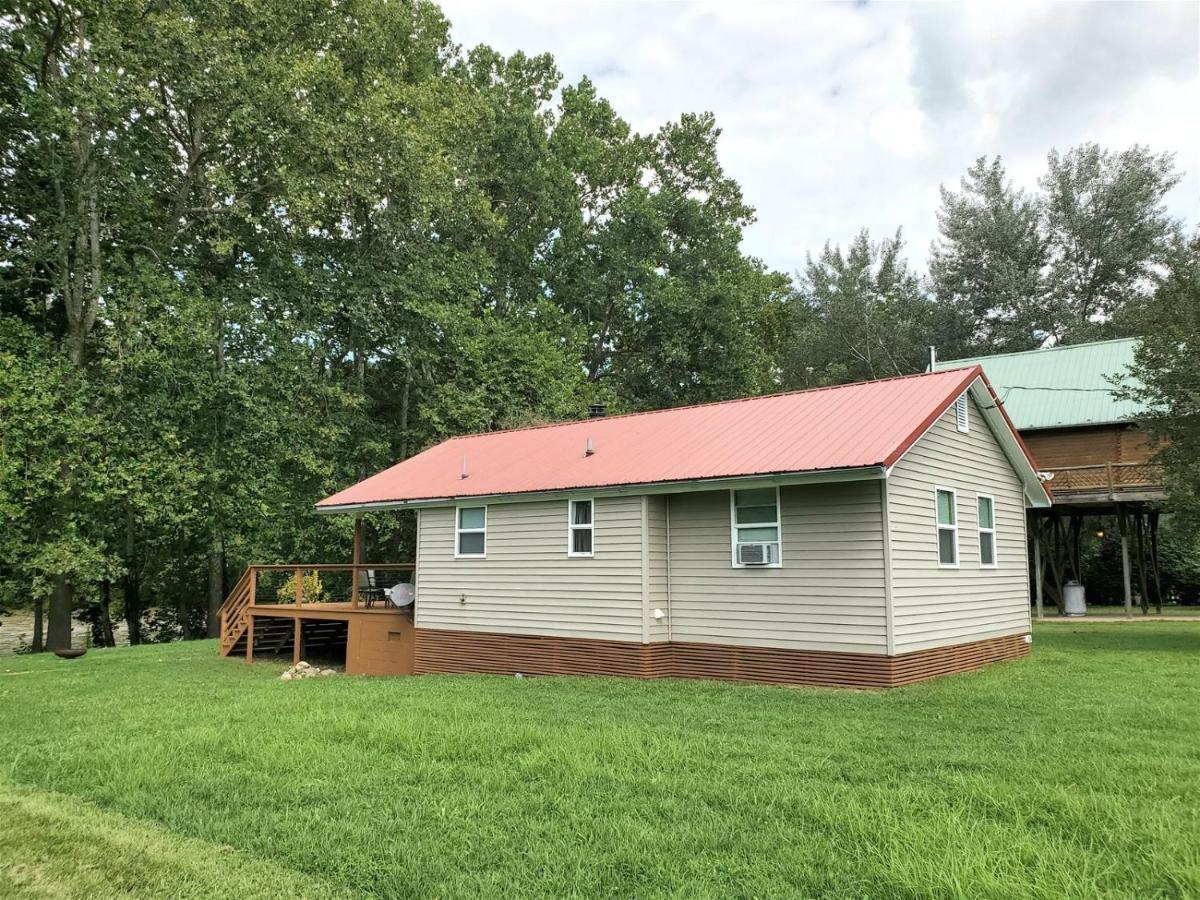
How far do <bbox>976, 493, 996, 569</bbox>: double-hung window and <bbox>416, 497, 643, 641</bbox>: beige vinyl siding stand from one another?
5442 mm

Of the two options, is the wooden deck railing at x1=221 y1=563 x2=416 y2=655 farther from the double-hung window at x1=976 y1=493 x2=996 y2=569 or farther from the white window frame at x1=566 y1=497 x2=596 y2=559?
the double-hung window at x1=976 y1=493 x2=996 y2=569

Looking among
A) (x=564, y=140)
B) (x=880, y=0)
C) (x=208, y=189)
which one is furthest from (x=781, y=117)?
(x=208, y=189)

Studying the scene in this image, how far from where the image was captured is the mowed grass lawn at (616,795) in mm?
3998

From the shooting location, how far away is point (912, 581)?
10477 millimetres

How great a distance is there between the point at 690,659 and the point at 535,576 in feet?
8.83

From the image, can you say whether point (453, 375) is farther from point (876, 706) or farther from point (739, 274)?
point (876, 706)

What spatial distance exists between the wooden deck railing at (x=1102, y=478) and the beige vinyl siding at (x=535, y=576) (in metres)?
14.7

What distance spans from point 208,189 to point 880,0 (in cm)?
1620

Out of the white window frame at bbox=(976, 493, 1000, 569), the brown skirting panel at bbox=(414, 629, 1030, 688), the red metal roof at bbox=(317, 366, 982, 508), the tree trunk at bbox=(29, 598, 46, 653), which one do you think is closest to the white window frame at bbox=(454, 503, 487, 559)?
the red metal roof at bbox=(317, 366, 982, 508)

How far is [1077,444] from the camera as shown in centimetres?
2291

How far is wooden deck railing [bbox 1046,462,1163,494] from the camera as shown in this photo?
2038 centimetres

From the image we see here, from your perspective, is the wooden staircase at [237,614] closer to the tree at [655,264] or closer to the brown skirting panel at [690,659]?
the brown skirting panel at [690,659]

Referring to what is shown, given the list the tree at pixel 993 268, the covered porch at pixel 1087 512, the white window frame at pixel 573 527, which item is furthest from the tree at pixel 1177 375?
the tree at pixel 993 268

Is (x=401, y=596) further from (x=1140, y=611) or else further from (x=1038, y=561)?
(x=1140, y=611)
